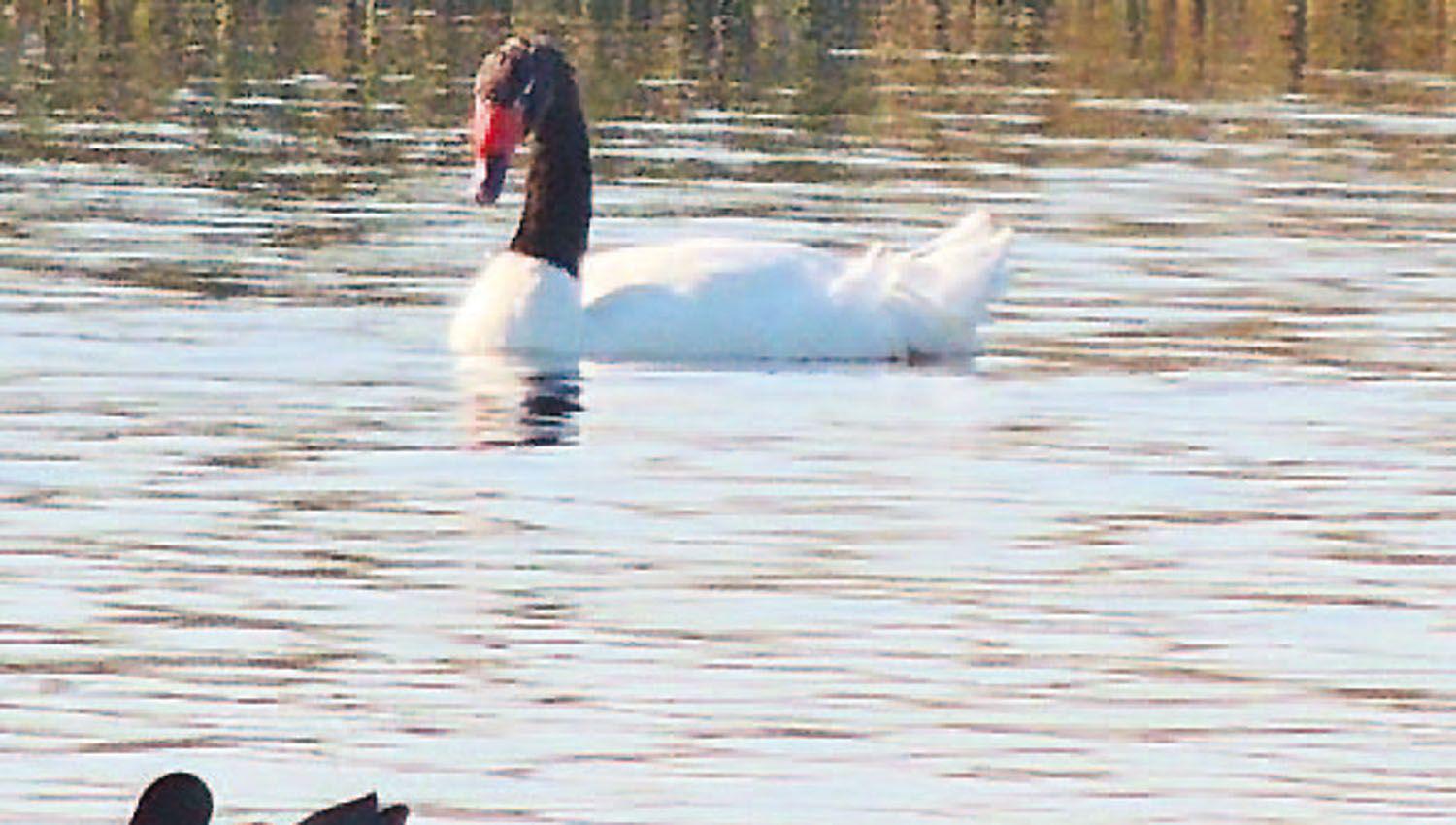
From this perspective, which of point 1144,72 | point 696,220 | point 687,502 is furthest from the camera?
point 1144,72

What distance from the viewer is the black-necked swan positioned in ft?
66.7

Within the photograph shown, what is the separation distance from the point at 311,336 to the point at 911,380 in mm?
2419

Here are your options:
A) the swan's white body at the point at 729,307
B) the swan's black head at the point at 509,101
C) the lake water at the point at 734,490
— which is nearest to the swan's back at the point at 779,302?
the swan's white body at the point at 729,307

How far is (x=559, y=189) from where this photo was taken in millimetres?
22328

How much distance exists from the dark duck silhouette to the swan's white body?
11313 mm

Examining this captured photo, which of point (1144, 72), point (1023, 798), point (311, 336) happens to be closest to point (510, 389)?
point (311, 336)

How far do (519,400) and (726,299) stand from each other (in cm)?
178

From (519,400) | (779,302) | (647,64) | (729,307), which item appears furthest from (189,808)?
(647,64)

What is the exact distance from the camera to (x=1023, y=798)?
11.0 metres

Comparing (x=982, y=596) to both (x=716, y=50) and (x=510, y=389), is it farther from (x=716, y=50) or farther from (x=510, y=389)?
(x=716, y=50)

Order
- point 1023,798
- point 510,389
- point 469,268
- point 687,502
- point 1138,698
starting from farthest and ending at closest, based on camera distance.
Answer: point 469,268, point 510,389, point 687,502, point 1138,698, point 1023,798

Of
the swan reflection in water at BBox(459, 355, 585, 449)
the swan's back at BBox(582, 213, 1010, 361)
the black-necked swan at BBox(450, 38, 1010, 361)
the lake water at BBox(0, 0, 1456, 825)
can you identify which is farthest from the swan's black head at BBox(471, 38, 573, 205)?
the swan reflection in water at BBox(459, 355, 585, 449)

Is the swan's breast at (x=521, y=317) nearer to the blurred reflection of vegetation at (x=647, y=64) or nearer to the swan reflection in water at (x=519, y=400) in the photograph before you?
the swan reflection in water at (x=519, y=400)

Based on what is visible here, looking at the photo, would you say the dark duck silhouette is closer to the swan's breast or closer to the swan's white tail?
the swan's breast
